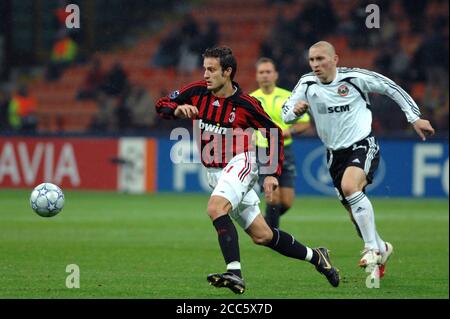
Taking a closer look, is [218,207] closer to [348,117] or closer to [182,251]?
[348,117]

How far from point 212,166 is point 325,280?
1.55m

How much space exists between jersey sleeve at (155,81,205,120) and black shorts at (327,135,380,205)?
1590 millimetres

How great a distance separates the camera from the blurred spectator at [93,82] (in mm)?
23634

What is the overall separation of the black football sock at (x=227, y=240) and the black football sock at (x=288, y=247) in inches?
20.7

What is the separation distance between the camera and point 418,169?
1905cm

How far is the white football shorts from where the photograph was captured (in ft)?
25.6

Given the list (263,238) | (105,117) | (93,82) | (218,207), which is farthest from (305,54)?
(218,207)

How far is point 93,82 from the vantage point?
2398cm

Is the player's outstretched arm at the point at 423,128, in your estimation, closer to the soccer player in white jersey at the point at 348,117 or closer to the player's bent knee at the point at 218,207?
the soccer player in white jersey at the point at 348,117

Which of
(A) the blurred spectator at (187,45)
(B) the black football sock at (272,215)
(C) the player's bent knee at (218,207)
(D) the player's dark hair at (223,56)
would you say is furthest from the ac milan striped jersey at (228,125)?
(A) the blurred spectator at (187,45)

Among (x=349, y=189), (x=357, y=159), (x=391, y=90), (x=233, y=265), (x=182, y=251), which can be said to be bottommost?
(x=182, y=251)

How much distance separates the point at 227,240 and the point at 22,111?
1616 cm

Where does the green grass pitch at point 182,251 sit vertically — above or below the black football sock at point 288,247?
below
